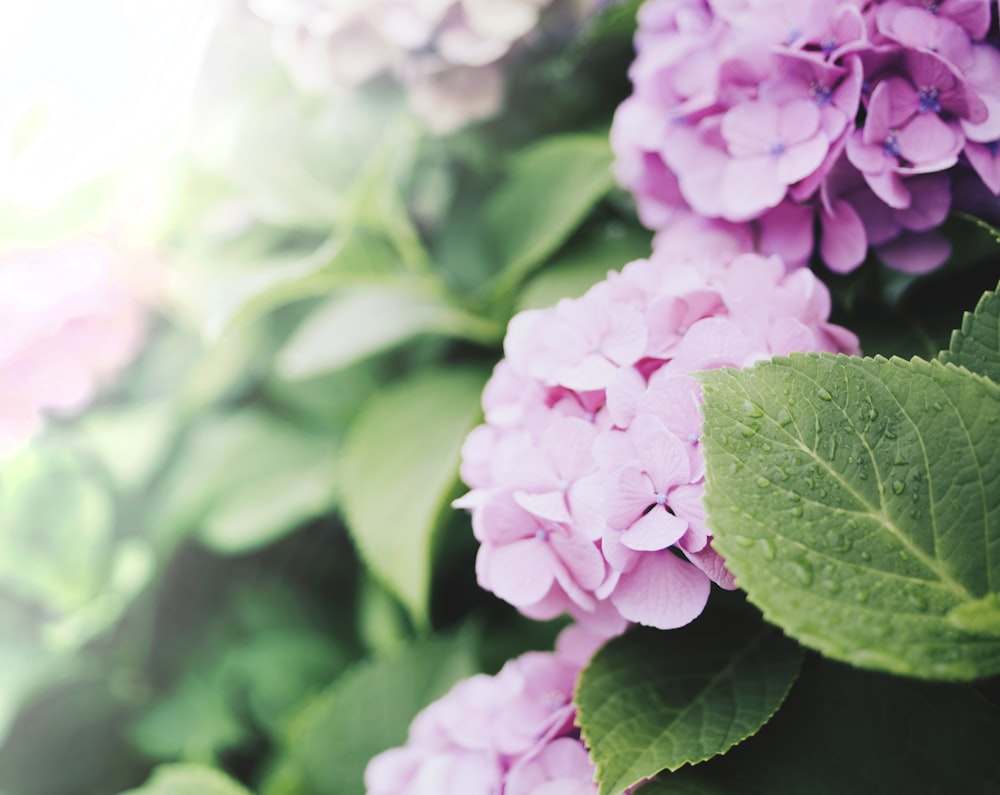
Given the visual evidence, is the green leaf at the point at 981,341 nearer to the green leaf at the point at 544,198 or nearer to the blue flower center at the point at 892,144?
the blue flower center at the point at 892,144

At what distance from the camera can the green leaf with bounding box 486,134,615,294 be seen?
24.8 inches

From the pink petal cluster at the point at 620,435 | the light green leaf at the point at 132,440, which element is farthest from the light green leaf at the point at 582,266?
the light green leaf at the point at 132,440

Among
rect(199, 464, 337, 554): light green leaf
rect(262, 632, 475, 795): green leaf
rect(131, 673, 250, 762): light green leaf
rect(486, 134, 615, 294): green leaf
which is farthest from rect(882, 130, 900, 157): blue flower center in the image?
rect(131, 673, 250, 762): light green leaf

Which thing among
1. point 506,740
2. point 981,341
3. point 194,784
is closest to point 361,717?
point 194,784

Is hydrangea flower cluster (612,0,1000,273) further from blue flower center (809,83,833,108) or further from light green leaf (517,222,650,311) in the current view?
light green leaf (517,222,650,311)

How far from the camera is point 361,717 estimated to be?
0.63 m

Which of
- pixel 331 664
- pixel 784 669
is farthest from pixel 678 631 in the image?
pixel 331 664

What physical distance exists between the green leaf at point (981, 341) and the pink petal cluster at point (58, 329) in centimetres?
86

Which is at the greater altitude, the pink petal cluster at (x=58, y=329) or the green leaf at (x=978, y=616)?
the green leaf at (x=978, y=616)

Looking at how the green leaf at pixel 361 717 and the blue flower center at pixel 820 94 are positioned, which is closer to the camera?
the blue flower center at pixel 820 94

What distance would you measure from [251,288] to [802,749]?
0.47 meters

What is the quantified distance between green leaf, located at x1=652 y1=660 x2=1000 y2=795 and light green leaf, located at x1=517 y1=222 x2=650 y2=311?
0.30m

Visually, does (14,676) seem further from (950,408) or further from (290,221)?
(950,408)

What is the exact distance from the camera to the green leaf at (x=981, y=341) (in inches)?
14.1
